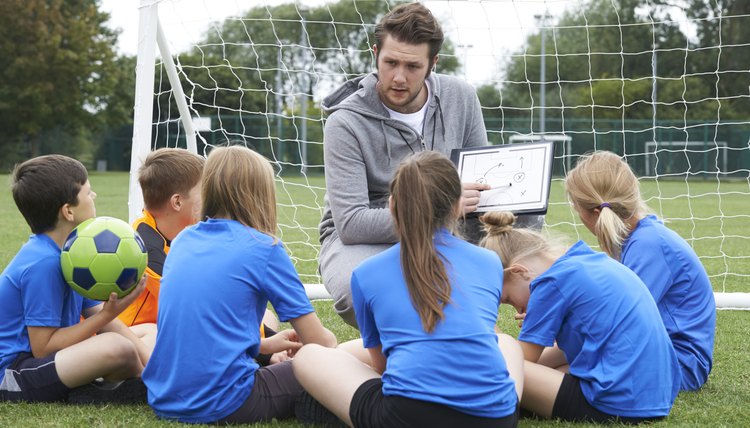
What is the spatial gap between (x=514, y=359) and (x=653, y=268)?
0.81m

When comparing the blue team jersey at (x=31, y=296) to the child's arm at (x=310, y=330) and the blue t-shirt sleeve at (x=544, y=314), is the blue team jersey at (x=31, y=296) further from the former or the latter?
the blue t-shirt sleeve at (x=544, y=314)

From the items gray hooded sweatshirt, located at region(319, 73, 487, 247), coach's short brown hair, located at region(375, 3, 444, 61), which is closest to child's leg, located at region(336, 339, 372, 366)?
gray hooded sweatshirt, located at region(319, 73, 487, 247)

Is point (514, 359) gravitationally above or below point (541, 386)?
above

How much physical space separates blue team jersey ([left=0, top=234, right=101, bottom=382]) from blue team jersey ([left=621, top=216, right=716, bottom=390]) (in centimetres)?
208

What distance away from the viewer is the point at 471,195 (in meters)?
3.45

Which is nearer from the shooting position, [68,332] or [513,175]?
[68,332]

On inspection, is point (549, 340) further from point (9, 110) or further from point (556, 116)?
point (9, 110)

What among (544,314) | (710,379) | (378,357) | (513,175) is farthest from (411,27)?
(710,379)

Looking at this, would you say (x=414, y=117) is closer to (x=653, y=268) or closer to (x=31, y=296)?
(x=653, y=268)

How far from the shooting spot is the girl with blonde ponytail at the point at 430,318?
250 centimetres

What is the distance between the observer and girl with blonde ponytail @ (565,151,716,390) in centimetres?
334

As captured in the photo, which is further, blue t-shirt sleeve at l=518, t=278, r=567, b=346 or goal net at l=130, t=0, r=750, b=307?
goal net at l=130, t=0, r=750, b=307

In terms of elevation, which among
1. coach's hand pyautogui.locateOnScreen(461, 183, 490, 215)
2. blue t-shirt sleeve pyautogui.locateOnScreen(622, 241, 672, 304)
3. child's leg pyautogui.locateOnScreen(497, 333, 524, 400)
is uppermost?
coach's hand pyautogui.locateOnScreen(461, 183, 490, 215)

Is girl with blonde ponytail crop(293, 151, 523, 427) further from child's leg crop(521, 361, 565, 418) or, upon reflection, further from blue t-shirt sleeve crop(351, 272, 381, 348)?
child's leg crop(521, 361, 565, 418)
